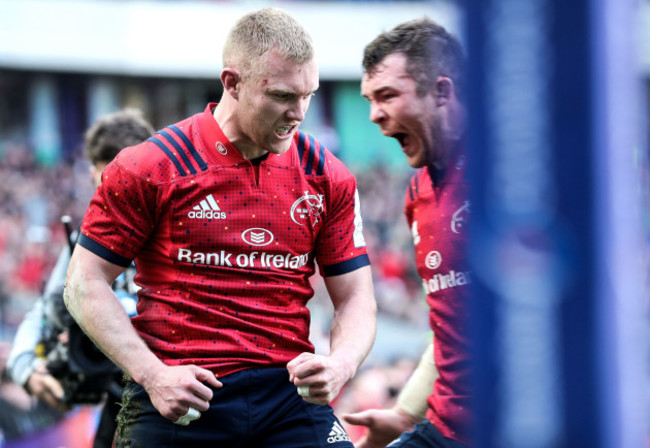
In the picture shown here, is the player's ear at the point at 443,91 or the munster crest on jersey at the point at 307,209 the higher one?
the player's ear at the point at 443,91

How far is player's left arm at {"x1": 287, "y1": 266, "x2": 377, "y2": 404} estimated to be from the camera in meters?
2.58

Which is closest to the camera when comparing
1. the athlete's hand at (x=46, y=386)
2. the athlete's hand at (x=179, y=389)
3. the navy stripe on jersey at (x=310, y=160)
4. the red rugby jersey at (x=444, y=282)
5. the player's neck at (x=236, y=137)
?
the athlete's hand at (x=179, y=389)

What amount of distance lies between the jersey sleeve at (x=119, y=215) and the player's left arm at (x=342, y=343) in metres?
0.69

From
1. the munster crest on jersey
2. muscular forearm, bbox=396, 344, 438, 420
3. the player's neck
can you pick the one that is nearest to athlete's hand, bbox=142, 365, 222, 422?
the munster crest on jersey

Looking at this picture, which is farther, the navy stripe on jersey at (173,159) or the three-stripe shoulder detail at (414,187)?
the three-stripe shoulder detail at (414,187)

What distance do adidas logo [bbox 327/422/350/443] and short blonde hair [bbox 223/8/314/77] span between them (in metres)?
1.24

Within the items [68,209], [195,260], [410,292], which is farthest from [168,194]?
[68,209]

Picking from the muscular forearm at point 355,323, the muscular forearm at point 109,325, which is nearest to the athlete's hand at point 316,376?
the muscular forearm at point 355,323

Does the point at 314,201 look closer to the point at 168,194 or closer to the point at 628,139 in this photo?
the point at 168,194

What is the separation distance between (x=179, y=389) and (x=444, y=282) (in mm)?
1180

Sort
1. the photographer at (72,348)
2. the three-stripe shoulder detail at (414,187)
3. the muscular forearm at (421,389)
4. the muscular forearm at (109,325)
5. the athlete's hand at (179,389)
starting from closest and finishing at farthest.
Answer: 1. the athlete's hand at (179,389)
2. the muscular forearm at (109,325)
3. the three-stripe shoulder detail at (414,187)
4. the muscular forearm at (421,389)
5. the photographer at (72,348)

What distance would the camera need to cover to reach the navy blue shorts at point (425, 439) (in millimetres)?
3285

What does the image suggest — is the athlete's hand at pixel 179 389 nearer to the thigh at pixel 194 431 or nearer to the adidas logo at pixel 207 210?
the thigh at pixel 194 431

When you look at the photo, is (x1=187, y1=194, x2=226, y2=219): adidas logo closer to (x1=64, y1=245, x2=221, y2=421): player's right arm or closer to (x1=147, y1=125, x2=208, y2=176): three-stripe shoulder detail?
(x1=147, y1=125, x2=208, y2=176): three-stripe shoulder detail
